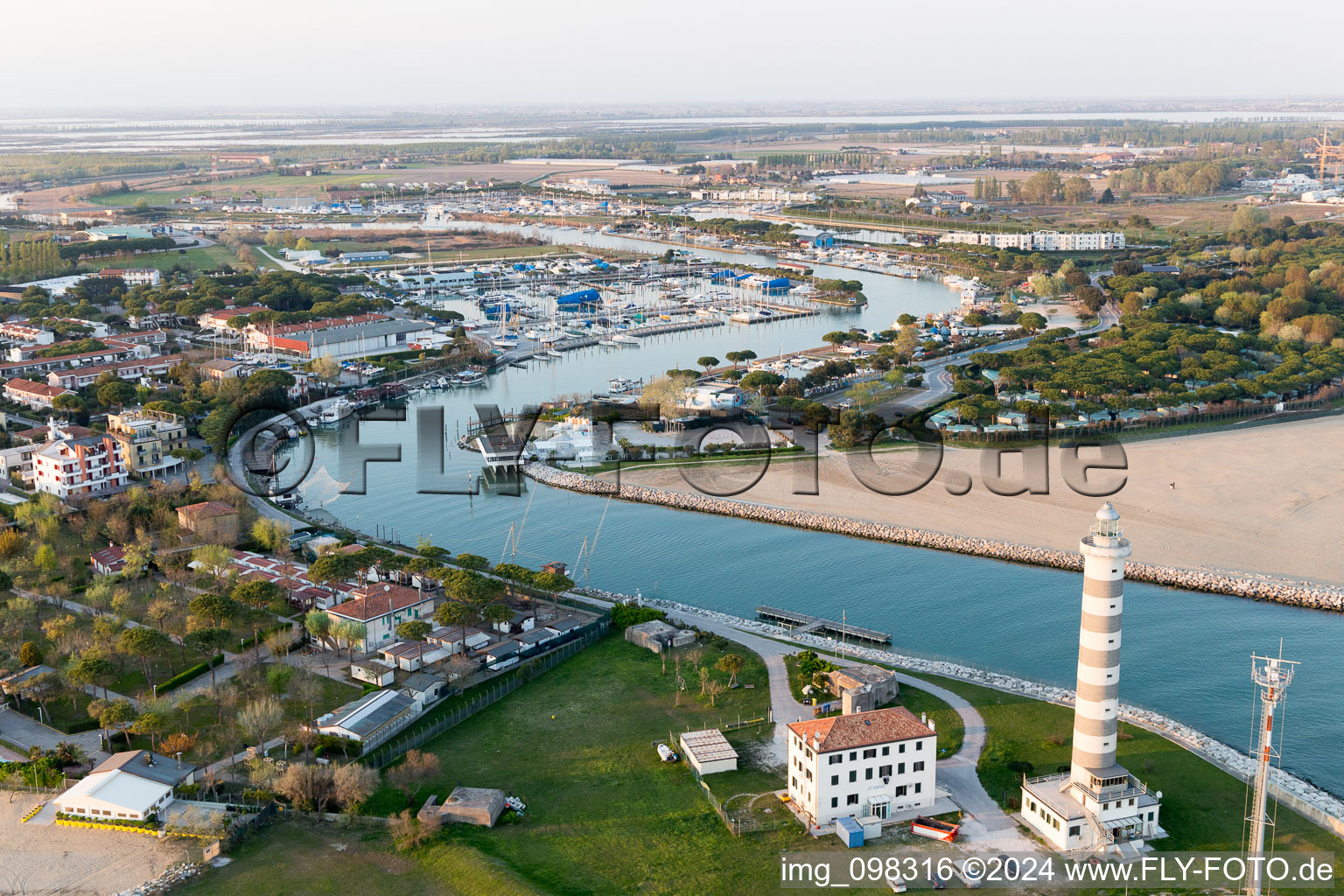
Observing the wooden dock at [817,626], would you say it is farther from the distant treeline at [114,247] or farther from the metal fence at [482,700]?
the distant treeline at [114,247]

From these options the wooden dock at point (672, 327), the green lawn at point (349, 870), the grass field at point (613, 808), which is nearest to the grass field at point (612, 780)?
the grass field at point (613, 808)

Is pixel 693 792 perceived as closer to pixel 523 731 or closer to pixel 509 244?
pixel 523 731

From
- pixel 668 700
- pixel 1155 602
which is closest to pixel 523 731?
pixel 668 700

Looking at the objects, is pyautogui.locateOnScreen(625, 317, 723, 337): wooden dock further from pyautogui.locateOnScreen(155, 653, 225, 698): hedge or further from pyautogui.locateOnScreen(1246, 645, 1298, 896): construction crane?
pyautogui.locateOnScreen(1246, 645, 1298, 896): construction crane

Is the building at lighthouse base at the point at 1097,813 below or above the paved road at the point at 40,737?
above

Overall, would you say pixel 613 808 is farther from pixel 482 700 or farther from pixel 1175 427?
pixel 1175 427

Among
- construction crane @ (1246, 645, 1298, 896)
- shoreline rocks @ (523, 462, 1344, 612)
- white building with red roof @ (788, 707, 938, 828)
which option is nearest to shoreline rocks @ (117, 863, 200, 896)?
white building with red roof @ (788, 707, 938, 828)

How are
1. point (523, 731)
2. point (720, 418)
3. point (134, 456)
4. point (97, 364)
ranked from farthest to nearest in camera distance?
point (97, 364)
point (720, 418)
point (134, 456)
point (523, 731)
